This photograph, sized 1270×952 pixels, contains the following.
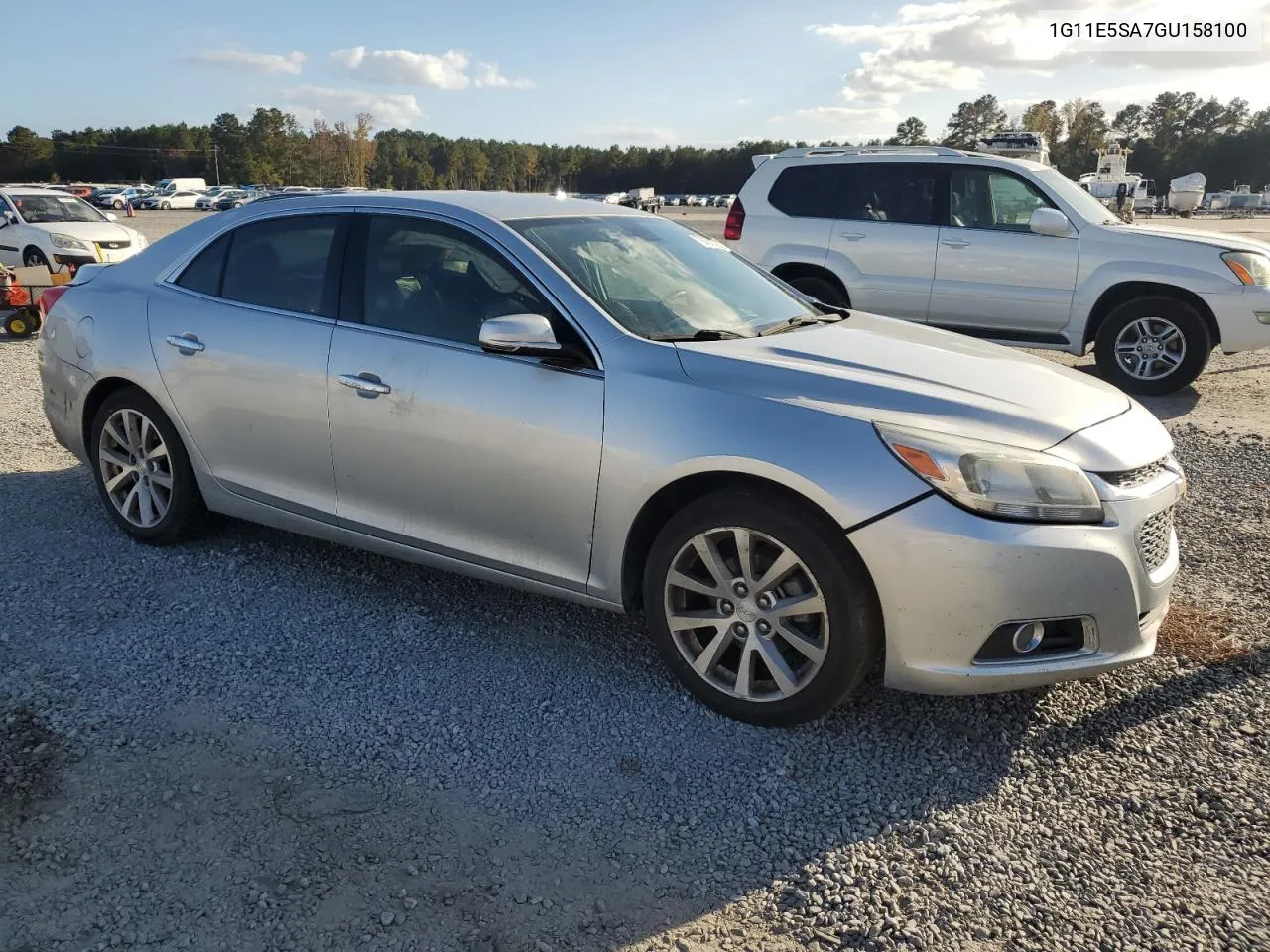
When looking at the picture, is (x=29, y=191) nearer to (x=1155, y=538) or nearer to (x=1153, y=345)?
(x=1153, y=345)

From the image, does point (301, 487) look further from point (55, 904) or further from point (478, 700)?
point (55, 904)

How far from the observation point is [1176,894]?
2.56 meters

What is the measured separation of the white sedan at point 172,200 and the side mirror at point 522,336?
7986 cm

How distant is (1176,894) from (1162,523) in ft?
4.13

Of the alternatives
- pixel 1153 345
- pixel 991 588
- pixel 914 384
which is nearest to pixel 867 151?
pixel 1153 345

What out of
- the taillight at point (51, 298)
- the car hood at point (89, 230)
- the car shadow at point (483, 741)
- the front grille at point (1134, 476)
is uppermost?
the car hood at point (89, 230)

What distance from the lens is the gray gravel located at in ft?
8.09

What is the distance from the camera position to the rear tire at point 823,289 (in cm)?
978

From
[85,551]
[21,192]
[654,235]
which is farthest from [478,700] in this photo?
[21,192]

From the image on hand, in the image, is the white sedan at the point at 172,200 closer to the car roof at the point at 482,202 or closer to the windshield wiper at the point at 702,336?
the car roof at the point at 482,202

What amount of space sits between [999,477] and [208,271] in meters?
3.58

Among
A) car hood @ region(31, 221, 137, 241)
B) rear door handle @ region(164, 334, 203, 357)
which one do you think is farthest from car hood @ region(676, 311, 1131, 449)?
car hood @ region(31, 221, 137, 241)

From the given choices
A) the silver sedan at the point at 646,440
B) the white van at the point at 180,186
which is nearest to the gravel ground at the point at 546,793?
the silver sedan at the point at 646,440

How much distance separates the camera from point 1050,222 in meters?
8.62
